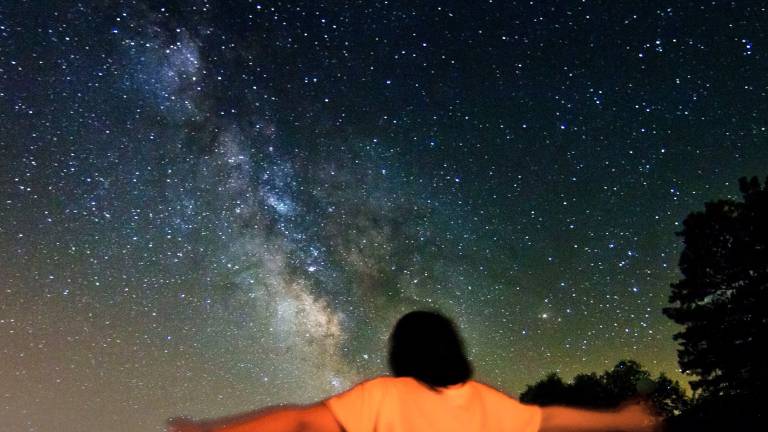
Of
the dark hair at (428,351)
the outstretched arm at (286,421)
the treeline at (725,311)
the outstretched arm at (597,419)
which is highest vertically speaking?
the treeline at (725,311)

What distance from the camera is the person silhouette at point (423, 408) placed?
1.95 meters

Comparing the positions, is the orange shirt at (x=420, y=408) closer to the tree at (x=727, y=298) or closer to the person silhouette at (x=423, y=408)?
the person silhouette at (x=423, y=408)

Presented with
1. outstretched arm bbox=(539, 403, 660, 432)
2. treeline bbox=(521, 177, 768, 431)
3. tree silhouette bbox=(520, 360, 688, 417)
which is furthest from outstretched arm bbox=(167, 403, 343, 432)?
tree silhouette bbox=(520, 360, 688, 417)

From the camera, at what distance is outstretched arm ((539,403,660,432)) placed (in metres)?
2.35

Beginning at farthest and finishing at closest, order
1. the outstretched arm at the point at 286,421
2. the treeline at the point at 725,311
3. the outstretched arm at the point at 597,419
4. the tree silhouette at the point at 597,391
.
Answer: the tree silhouette at the point at 597,391
the treeline at the point at 725,311
the outstretched arm at the point at 597,419
the outstretched arm at the point at 286,421

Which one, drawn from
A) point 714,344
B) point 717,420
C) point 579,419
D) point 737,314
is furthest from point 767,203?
point 579,419

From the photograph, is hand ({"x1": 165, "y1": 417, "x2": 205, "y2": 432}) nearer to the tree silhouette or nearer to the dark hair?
the dark hair

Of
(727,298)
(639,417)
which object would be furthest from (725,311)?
(639,417)

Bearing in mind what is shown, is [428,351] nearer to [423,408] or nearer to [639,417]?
[423,408]

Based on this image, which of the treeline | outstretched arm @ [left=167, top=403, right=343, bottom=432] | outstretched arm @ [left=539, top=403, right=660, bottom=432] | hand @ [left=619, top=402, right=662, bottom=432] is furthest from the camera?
the treeline

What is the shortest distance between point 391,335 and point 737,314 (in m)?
22.4

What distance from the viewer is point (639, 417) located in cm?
251

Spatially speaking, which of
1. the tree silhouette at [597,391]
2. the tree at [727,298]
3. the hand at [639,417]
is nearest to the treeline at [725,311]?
the tree at [727,298]

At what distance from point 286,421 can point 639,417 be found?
5.57ft
